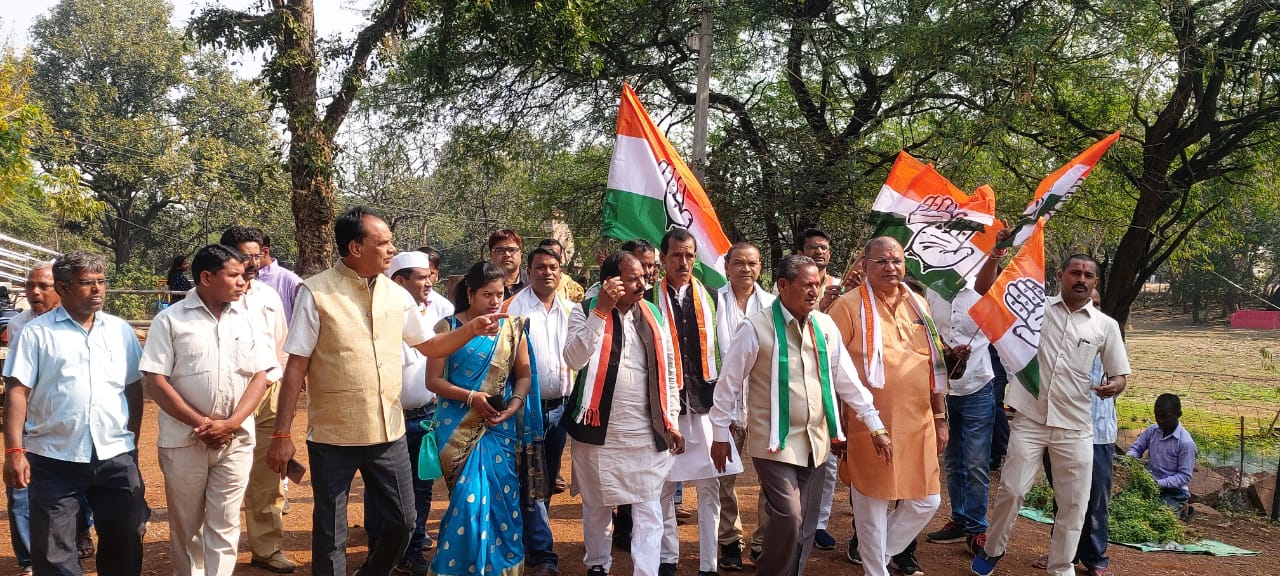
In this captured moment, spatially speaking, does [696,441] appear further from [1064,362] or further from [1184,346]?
[1184,346]

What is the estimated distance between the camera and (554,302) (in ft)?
18.2


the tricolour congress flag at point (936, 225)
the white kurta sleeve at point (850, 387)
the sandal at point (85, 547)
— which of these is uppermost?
the tricolour congress flag at point (936, 225)

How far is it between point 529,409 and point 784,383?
138 cm

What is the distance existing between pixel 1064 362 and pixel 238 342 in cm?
436

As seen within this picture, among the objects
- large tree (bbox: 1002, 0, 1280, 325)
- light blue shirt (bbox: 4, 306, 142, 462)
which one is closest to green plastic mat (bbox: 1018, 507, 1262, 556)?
large tree (bbox: 1002, 0, 1280, 325)

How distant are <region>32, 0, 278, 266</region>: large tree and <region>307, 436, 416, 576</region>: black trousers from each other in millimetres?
27186

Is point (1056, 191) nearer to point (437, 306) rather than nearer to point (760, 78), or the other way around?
point (437, 306)

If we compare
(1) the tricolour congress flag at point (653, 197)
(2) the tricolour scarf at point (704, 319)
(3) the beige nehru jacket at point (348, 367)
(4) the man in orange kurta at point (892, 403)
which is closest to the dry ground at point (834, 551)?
(4) the man in orange kurta at point (892, 403)

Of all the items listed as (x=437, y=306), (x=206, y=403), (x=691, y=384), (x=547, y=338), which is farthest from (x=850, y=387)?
(x=206, y=403)

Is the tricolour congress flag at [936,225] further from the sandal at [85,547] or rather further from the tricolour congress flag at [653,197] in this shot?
the sandal at [85,547]

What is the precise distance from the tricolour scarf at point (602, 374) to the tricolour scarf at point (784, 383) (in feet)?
1.82

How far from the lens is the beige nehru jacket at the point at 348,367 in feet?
13.3

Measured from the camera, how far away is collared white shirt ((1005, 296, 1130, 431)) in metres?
5.16

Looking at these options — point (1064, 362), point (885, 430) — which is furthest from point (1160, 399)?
point (885, 430)
